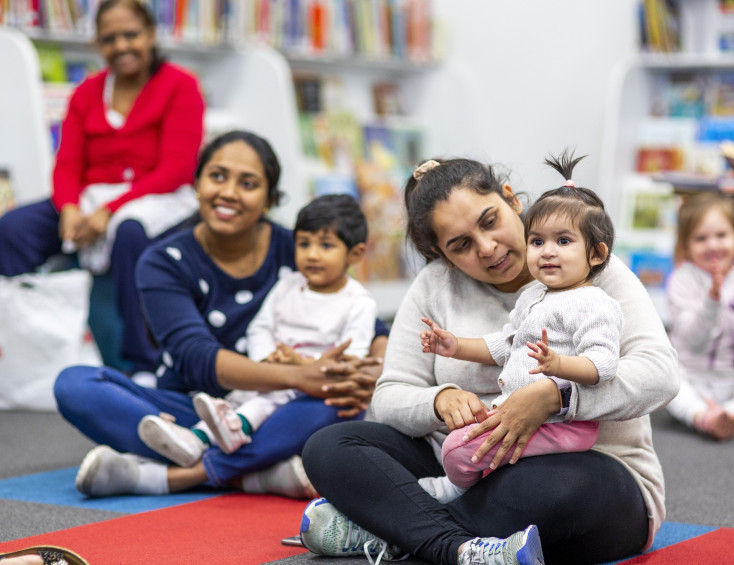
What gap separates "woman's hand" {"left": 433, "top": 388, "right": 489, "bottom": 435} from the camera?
1.34 m

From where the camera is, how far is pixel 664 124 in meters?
4.43

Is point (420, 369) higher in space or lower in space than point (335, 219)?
lower

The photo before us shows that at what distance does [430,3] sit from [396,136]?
0.67 meters

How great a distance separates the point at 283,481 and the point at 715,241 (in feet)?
5.07

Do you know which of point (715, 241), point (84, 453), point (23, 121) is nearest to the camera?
point (84, 453)

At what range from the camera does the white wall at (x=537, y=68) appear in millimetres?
4820

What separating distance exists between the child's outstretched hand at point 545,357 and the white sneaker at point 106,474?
3.21ft

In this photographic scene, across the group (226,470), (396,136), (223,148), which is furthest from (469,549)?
(396,136)

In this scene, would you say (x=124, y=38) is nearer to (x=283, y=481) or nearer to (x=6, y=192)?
(x=6, y=192)

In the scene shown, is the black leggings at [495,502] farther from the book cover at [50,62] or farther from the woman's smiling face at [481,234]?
the book cover at [50,62]

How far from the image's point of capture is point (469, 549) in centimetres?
125

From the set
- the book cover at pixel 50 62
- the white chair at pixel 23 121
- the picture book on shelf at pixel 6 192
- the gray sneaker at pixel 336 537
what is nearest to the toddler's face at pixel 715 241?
the gray sneaker at pixel 336 537

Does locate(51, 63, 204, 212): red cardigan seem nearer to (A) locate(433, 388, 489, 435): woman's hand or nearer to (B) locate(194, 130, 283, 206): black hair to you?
(B) locate(194, 130, 283, 206): black hair

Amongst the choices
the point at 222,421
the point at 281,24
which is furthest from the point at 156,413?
the point at 281,24
